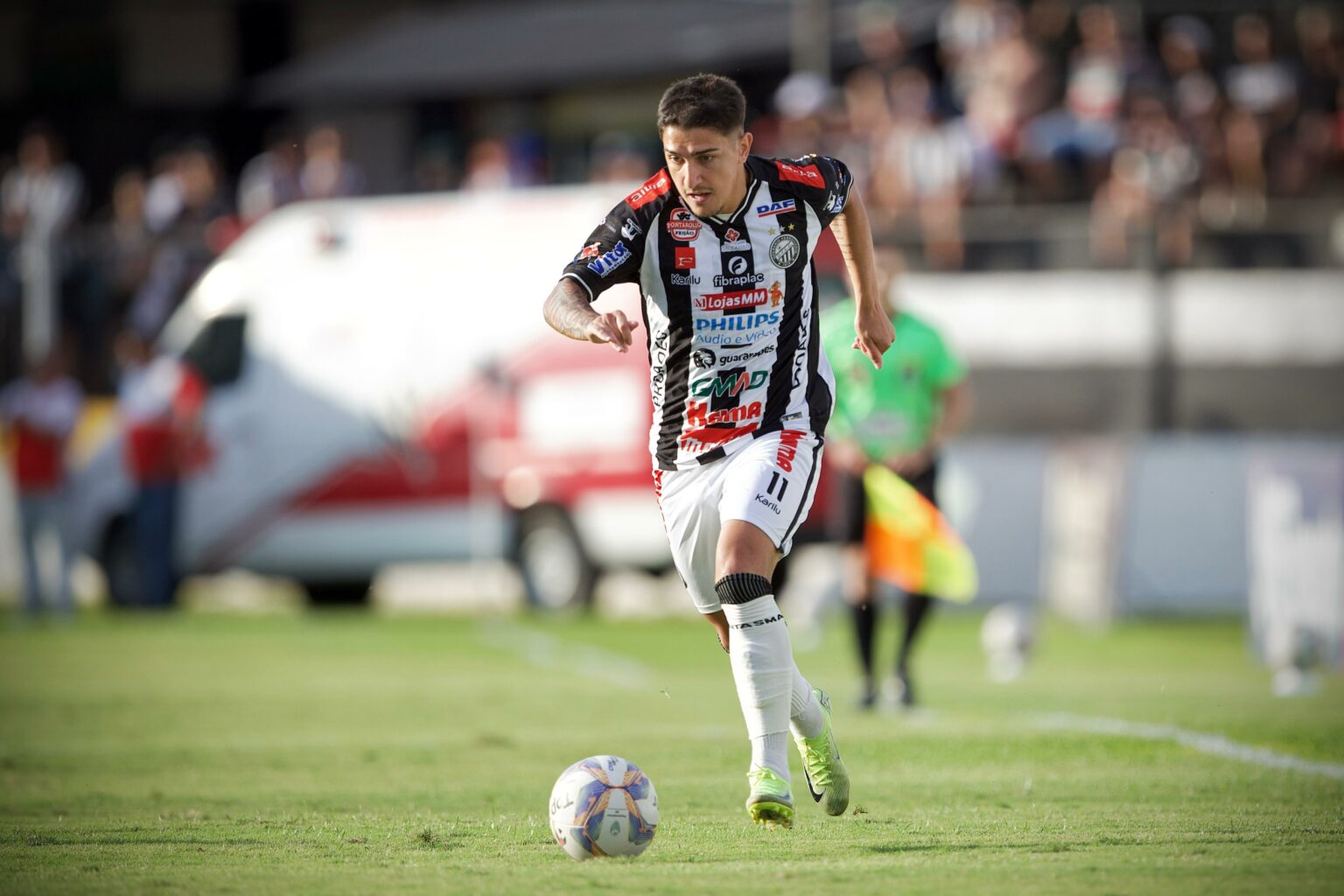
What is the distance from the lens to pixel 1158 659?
49.4 feet

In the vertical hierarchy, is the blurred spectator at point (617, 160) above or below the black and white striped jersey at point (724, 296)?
above

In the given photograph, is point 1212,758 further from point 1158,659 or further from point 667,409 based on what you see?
point 1158,659

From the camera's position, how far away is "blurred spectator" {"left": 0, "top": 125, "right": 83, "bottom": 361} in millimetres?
21844

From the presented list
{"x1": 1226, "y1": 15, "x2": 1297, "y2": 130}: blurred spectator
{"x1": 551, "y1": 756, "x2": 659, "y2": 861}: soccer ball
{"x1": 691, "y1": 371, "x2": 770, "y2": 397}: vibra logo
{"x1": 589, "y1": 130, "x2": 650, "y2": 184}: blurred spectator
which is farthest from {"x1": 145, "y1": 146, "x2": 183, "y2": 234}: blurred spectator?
{"x1": 551, "y1": 756, "x2": 659, "y2": 861}: soccer ball

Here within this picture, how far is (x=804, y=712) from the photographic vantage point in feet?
23.5

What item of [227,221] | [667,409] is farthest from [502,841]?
[227,221]

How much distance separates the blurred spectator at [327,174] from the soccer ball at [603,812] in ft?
55.6

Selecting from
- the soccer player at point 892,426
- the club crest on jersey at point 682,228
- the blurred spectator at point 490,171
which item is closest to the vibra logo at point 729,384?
the club crest on jersey at point 682,228

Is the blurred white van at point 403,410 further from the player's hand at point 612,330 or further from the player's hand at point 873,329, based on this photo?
the player's hand at point 612,330

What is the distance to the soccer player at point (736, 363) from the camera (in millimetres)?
6828

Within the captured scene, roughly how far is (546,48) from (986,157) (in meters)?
10.5

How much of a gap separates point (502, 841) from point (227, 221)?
669 inches

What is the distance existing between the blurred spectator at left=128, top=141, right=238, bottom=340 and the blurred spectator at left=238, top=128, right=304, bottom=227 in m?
0.38

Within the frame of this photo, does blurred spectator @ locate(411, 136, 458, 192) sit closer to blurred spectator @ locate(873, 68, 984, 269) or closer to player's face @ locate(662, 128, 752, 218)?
blurred spectator @ locate(873, 68, 984, 269)
